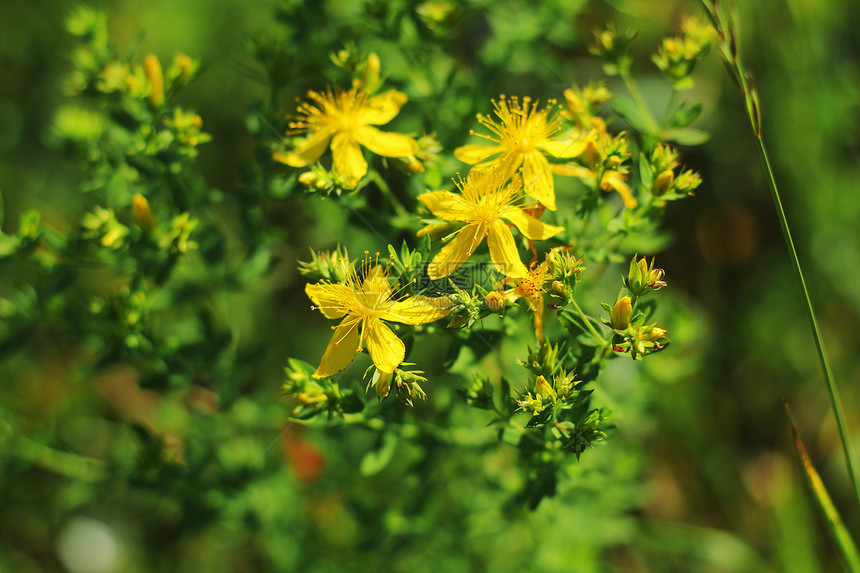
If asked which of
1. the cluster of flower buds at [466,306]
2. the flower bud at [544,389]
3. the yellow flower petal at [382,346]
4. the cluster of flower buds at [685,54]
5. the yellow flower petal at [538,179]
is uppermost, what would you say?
the cluster of flower buds at [685,54]

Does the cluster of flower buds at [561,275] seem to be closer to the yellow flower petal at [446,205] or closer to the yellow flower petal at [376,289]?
the yellow flower petal at [446,205]

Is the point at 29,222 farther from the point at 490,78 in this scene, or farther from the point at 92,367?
the point at 490,78

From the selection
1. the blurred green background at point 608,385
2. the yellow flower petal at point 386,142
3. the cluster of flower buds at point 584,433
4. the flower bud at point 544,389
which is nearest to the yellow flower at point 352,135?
the yellow flower petal at point 386,142

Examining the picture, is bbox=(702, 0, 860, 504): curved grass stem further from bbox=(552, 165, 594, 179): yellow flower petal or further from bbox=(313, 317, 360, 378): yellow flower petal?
bbox=(313, 317, 360, 378): yellow flower petal

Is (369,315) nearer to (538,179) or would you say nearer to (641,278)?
(538,179)

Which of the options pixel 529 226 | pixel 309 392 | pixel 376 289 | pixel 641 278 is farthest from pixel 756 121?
pixel 309 392

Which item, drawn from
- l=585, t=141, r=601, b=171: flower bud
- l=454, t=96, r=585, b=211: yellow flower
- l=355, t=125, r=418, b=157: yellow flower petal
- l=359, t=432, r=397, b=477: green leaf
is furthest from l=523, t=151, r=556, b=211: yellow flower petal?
l=359, t=432, r=397, b=477: green leaf

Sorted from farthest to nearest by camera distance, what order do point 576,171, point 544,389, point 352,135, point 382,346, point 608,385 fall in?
point 608,385 < point 352,135 < point 576,171 < point 382,346 < point 544,389
